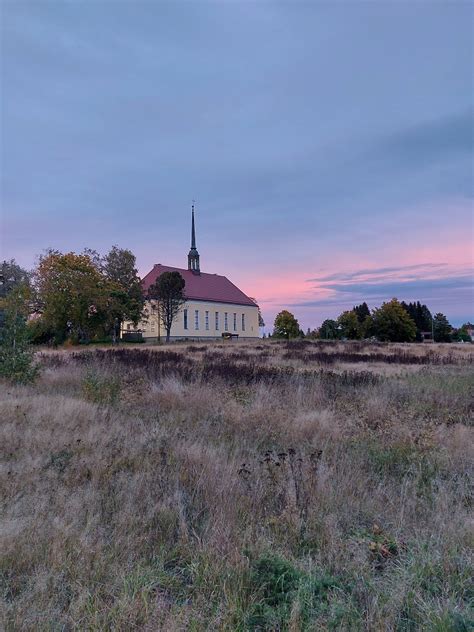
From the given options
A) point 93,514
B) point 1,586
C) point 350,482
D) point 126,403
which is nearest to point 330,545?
point 350,482

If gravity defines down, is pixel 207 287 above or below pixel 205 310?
above

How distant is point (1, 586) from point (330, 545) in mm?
2078

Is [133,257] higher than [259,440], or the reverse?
[133,257]

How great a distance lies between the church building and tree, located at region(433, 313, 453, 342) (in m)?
30.5

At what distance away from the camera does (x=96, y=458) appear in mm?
4574

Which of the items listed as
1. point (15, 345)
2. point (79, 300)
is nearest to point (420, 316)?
point (79, 300)

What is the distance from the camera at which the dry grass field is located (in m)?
2.41

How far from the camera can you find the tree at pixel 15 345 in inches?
378

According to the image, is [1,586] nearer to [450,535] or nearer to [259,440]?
[450,535]

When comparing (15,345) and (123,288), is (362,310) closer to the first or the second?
(123,288)

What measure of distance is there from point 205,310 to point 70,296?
28.0 meters

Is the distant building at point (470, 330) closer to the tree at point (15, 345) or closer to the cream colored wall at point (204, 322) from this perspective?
the cream colored wall at point (204, 322)

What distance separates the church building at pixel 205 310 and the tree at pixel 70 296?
9.88 m

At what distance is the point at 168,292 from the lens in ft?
148
